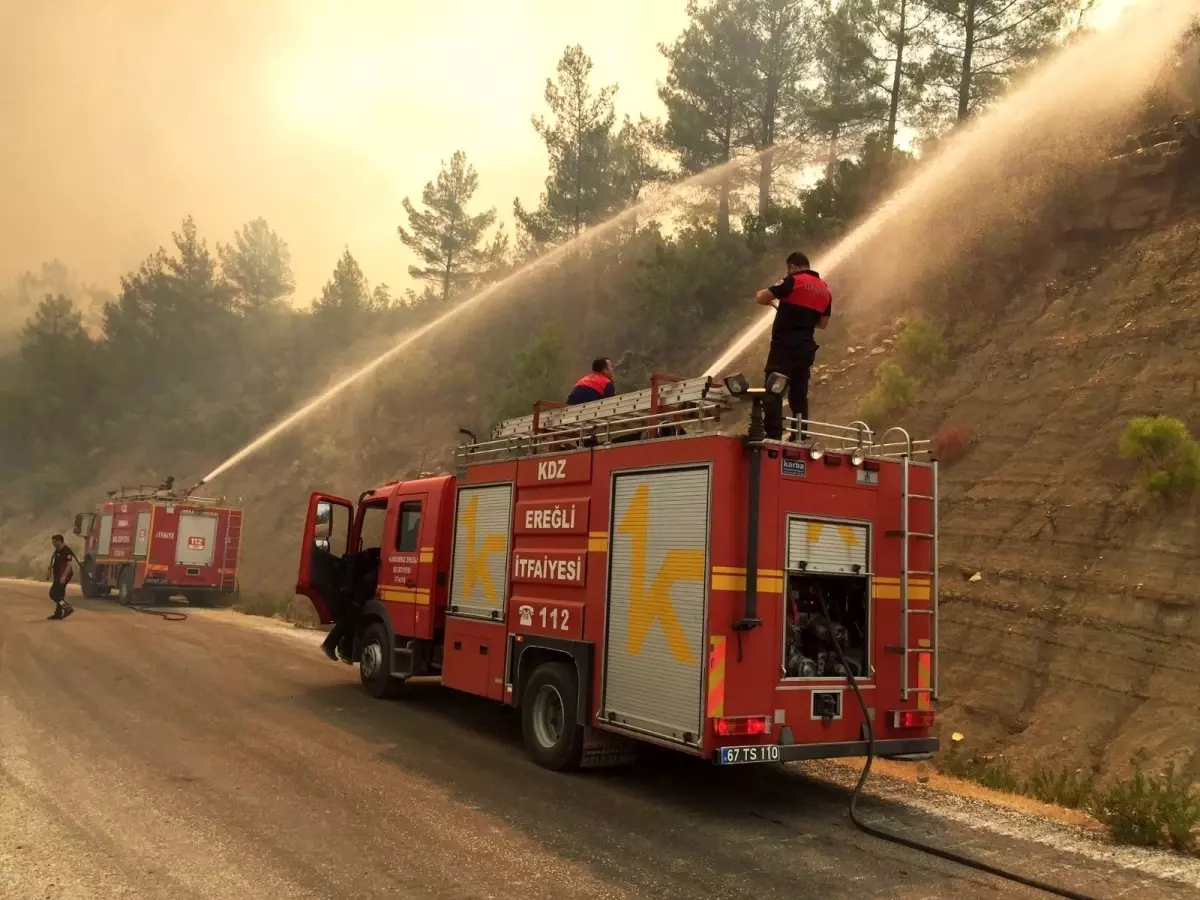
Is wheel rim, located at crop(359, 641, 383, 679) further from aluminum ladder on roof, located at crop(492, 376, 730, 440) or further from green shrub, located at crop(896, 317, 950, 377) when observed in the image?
green shrub, located at crop(896, 317, 950, 377)

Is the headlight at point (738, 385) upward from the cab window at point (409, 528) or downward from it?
upward

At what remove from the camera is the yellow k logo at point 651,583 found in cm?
637

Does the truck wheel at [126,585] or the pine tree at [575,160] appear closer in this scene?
the truck wheel at [126,585]

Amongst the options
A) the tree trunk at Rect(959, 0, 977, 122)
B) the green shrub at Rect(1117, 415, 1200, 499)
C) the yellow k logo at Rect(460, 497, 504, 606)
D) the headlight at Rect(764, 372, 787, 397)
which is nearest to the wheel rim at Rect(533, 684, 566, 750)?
the yellow k logo at Rect(460, 497, 504, 606)

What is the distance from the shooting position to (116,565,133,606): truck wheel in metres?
22.5

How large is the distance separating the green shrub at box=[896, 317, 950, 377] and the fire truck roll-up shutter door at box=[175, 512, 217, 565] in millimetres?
17659

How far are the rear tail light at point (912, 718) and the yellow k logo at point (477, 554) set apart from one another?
374cm

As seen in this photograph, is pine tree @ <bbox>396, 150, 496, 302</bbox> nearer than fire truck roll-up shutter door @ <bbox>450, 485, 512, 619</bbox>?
No

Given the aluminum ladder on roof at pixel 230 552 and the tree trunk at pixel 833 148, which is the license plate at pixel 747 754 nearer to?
the aluminum ladder on roof at pixel 230 552

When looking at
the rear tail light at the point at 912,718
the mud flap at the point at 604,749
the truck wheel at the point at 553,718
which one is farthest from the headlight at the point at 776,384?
the mud flap at the point at 604,749

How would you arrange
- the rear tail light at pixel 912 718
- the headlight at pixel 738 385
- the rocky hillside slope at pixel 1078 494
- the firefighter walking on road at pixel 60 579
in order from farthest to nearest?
the firefighter walking on road at pixel 60 579
the rocky hillside slope at pixel 1078 494
the rear tail light at pixel 912 718
the headlight at pixel 738 385

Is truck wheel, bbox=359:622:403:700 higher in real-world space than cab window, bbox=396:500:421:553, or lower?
lower

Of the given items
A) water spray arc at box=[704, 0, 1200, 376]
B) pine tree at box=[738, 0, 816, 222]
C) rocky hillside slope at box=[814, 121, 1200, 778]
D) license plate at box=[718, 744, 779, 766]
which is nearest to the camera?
license plate at box=[718, 744, 779, 766]

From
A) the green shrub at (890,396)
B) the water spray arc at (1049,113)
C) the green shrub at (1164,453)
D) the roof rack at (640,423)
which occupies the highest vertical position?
the water spray arc at (1049,113)
